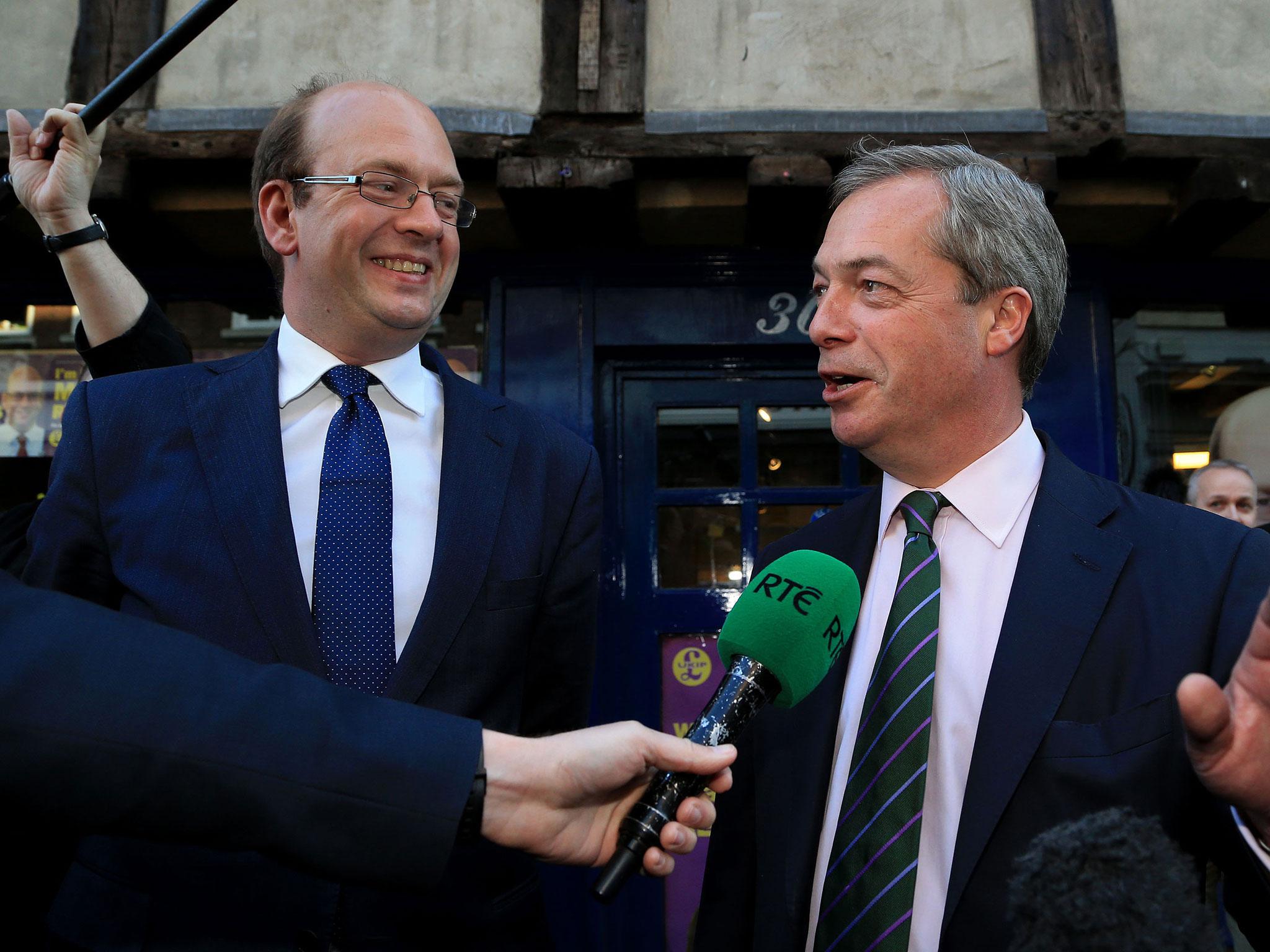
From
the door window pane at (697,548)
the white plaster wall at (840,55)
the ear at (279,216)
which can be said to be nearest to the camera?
the ear at (279,216)

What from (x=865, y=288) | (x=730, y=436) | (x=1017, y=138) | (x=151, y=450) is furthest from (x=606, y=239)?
(x=151, y=450)

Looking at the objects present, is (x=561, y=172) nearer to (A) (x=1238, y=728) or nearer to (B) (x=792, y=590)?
(B) (x=792, y=590)

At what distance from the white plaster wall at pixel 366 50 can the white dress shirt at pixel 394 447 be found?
2.49 m

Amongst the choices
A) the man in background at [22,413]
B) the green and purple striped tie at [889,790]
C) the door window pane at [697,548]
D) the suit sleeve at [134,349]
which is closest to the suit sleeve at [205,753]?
the green and purple striped tie at [889,790]

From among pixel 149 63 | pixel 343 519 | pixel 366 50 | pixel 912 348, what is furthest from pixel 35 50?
pixel 912 348

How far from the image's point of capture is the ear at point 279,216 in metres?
2.16

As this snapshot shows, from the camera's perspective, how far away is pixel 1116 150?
391cm

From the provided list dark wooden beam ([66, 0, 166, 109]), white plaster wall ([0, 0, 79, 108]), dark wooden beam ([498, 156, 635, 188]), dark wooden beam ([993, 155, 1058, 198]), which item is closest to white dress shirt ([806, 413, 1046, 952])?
dark wooden beam ([993, 155, 1058, 198])

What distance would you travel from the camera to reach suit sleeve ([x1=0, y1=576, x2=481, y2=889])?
3.09 ft

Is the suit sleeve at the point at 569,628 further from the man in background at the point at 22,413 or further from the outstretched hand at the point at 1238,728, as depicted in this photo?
the man in background at the point at 22,413

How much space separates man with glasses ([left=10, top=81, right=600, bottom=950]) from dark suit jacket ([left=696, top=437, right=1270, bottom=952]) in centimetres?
46

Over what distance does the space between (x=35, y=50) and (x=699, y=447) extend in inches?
138

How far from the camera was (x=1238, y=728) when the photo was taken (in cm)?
107

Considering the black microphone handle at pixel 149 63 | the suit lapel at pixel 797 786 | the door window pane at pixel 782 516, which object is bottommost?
the suit lapel at pixel 797 786
